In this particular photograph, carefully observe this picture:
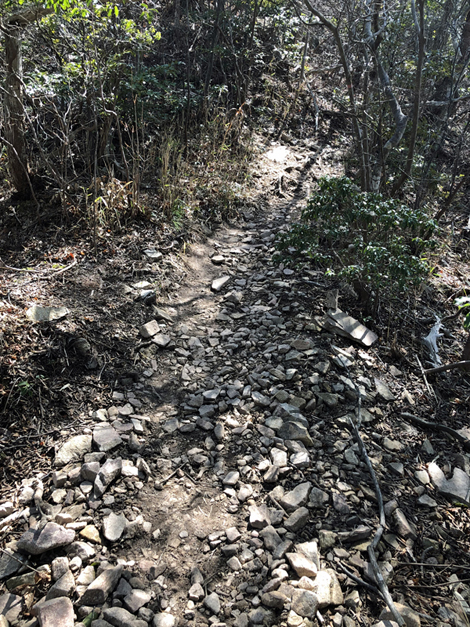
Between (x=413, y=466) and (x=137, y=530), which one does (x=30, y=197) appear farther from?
(x=413, y=466)

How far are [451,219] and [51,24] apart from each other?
610 centimetres

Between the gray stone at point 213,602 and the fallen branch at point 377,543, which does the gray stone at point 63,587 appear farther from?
the fallen branch at point 377,543

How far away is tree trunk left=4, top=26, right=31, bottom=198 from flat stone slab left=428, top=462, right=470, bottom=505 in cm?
437

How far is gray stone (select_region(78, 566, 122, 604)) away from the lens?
1.86 m

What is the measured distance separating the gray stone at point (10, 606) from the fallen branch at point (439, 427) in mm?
2538

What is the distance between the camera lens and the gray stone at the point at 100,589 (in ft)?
6.09

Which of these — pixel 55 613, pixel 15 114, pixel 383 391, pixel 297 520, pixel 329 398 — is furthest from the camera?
pixel 15 114

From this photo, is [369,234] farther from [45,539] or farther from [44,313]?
[45,539]

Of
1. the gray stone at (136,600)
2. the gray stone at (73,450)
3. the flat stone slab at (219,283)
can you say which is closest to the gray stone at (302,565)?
the gray stone at (136,600)

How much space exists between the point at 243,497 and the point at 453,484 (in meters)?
1.33

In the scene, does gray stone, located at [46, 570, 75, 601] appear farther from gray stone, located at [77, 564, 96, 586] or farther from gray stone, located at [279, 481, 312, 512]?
gray stone, located at [279, 481, 312, 512]

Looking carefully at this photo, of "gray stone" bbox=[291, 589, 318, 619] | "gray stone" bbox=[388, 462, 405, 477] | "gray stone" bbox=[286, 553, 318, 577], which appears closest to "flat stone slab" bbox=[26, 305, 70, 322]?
"gray stone" bbox=[286, 553, 318, 577]

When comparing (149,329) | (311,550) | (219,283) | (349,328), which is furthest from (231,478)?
(219,283)

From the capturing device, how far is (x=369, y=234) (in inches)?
156
